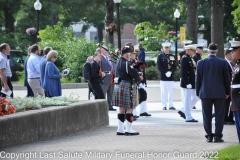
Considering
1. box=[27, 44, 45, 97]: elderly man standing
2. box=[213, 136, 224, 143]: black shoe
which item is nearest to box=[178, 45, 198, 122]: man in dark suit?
box=[27, 44, 45, 97]: elderly man standing

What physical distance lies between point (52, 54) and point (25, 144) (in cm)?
468

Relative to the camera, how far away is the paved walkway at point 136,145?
1089 cm

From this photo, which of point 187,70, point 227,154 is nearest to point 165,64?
point 187,70

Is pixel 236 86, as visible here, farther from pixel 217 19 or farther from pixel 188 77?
pixel 217 19

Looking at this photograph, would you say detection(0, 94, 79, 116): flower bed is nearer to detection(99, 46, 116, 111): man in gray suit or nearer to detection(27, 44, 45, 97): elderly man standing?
detection(27, 44, 45, 97): elderly man standing

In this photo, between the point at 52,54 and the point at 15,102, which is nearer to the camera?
the point at 15,102

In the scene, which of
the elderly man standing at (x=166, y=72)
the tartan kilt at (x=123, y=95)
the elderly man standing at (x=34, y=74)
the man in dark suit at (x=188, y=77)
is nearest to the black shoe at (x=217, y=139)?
the tartan kilt at (x=123, y=95)

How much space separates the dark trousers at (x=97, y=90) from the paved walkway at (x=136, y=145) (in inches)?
63.4

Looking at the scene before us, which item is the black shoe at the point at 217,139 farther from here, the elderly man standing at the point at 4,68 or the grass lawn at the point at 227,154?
the elderly man standing at the point at 4,68

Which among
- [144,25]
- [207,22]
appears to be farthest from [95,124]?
[207,22]

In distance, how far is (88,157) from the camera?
10.7 m

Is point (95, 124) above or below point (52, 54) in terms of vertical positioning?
below

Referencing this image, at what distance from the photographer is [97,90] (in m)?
17.9

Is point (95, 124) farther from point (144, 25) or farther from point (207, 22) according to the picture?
point (207, 22)
